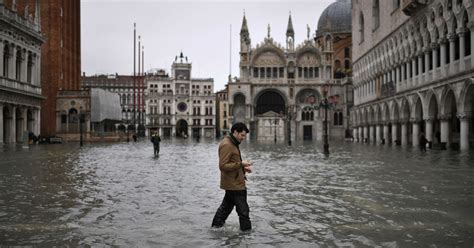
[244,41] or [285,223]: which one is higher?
[244,41]

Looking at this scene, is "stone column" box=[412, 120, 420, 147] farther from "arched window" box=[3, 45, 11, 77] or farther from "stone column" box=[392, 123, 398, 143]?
"arched window" box=[3, 45, 11, 77]

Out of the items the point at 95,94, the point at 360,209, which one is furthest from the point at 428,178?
the point at 95,94

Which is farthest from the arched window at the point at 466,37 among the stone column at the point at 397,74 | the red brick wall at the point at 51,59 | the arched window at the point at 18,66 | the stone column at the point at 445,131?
the red brick wall at the point at 51,59

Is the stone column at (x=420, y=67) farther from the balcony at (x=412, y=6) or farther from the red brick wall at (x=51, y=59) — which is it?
the red brick wall at (x=51, y=59)

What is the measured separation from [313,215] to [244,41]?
79140 millimetres

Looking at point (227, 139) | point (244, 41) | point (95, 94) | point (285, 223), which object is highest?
point (244, 41)

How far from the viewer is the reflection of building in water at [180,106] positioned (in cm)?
12312

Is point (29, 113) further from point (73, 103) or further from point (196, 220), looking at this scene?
point (196, 220)

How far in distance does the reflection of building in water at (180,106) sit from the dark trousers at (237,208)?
Result: 114 m

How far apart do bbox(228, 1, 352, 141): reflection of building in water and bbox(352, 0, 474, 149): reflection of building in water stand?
2184 cm

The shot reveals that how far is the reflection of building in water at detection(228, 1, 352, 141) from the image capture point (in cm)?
8300

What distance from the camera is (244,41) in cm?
8594

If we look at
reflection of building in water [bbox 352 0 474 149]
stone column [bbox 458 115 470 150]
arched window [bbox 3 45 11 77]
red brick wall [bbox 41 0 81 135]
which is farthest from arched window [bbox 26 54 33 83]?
stone column [bbox 458 115 470 150]

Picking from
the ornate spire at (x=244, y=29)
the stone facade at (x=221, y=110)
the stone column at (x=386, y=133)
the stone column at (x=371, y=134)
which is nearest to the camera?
the stone column at (x=386, y=133)
